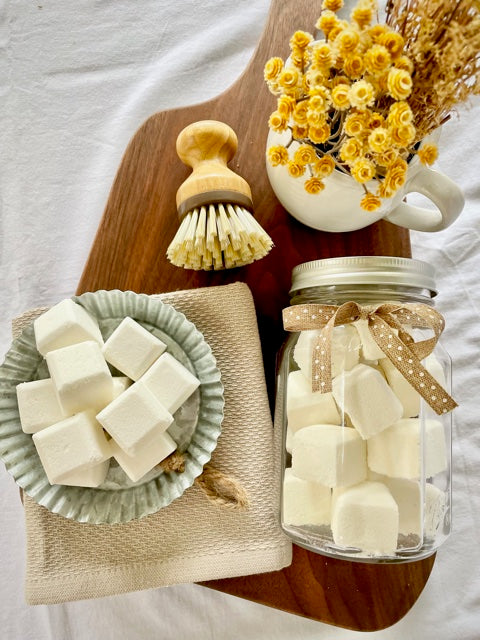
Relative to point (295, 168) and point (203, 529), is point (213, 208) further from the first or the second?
point (203, 529)

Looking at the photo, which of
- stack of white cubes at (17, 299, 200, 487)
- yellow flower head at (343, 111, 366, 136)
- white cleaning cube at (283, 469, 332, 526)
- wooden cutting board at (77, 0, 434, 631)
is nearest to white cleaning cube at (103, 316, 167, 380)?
stack of white cubes at (17, 299, 200, 487)

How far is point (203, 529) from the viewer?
Answer: 0.60 m

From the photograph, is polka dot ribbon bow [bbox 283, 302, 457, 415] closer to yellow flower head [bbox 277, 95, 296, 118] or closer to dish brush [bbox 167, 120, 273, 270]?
dish brush [bbox 167, 120, 273, 270]

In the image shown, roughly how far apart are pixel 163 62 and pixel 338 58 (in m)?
0.53

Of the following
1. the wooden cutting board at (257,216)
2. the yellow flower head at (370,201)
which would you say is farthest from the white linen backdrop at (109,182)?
the yellow flower head at (370,201)

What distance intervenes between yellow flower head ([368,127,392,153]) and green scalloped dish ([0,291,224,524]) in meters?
0.30

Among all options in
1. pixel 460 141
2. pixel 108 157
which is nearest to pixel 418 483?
pixel 460 141

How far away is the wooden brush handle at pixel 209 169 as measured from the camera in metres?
0.54

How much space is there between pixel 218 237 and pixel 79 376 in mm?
211

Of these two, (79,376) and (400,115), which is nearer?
(400,115)

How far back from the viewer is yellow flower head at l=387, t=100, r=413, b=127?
0.35m

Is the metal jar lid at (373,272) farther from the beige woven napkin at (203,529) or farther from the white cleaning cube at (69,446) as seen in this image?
the white cleaning cube at (69,446)

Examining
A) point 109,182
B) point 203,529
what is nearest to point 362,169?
point 203,529

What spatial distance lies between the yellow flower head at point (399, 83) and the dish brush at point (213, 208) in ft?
0.75
